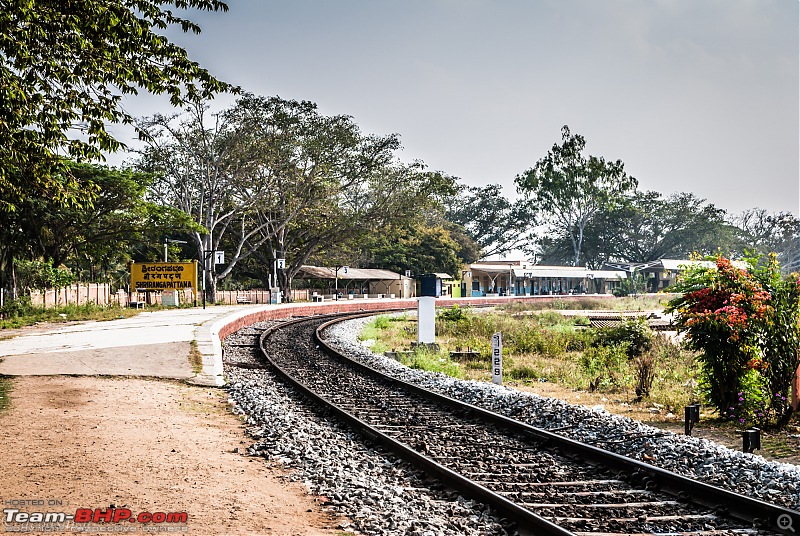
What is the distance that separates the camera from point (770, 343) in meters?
9.54

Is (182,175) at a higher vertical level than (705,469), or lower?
higher

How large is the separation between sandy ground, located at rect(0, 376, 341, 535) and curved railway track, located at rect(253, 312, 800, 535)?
1.40 metres

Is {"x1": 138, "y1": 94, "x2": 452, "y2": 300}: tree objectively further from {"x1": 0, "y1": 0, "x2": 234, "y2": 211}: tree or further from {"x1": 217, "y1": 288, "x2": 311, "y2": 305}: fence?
{"x1": 0, "y1": 0, "x2": 234, "y2": 211}: tree

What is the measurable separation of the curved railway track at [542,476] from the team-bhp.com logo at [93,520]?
2.41 meters

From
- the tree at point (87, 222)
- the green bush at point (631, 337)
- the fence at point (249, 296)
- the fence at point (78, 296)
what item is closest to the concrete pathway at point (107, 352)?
the green bush at point (631, 337)

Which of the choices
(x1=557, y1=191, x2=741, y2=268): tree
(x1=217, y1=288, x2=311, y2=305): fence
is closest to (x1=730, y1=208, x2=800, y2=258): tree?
(x1=557, y1=191, x2=741, y2=268): tree

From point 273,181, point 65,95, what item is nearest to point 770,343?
point 65,95

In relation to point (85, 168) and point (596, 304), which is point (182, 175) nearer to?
point (85, 168)

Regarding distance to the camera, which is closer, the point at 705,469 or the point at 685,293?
the point at 705,469

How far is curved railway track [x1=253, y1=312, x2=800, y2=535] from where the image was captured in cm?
557

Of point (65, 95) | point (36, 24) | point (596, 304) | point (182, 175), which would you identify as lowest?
point (596, 304)

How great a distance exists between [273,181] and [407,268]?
2793cm

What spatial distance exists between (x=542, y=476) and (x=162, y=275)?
110ft

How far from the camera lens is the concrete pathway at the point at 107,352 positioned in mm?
14008
